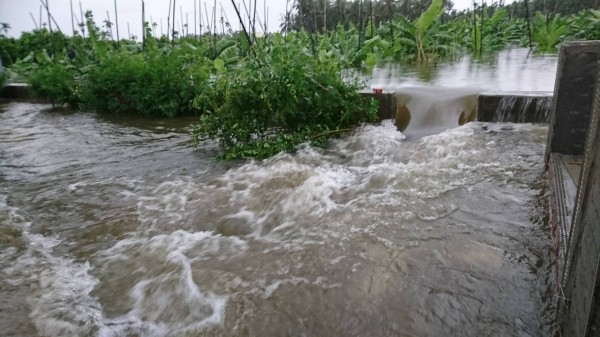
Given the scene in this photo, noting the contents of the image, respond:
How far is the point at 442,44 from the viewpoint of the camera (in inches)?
499

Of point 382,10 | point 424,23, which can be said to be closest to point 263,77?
point 424,23

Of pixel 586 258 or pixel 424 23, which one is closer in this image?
pixel 586 258

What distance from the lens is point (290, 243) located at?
3.08m

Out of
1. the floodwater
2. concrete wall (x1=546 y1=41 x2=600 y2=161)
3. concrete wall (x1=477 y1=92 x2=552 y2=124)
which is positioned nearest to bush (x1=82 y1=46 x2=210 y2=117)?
the floodwater

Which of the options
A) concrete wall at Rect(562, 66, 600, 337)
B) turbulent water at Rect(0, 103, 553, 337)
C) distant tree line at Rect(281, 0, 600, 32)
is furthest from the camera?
distant tree line at Rect(281, 0, 600, 32)

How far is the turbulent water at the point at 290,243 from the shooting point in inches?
90.1

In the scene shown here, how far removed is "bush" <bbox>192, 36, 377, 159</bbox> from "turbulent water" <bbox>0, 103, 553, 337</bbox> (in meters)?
0.39

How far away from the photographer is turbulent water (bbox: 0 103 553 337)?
2289mm

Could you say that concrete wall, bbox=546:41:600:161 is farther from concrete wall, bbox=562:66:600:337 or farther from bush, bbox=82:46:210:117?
bush, bbox=82:46:210:117

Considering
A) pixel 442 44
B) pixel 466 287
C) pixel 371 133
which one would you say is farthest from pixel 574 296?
pixel 442 44

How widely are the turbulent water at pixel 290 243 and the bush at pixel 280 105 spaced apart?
0.39m

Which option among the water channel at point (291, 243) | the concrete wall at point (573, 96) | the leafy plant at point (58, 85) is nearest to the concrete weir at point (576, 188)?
the concrete wall at point (573, 96)

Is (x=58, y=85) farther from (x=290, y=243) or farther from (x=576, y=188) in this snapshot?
(x=576, y=188)

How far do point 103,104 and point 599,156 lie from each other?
8.59 metres
